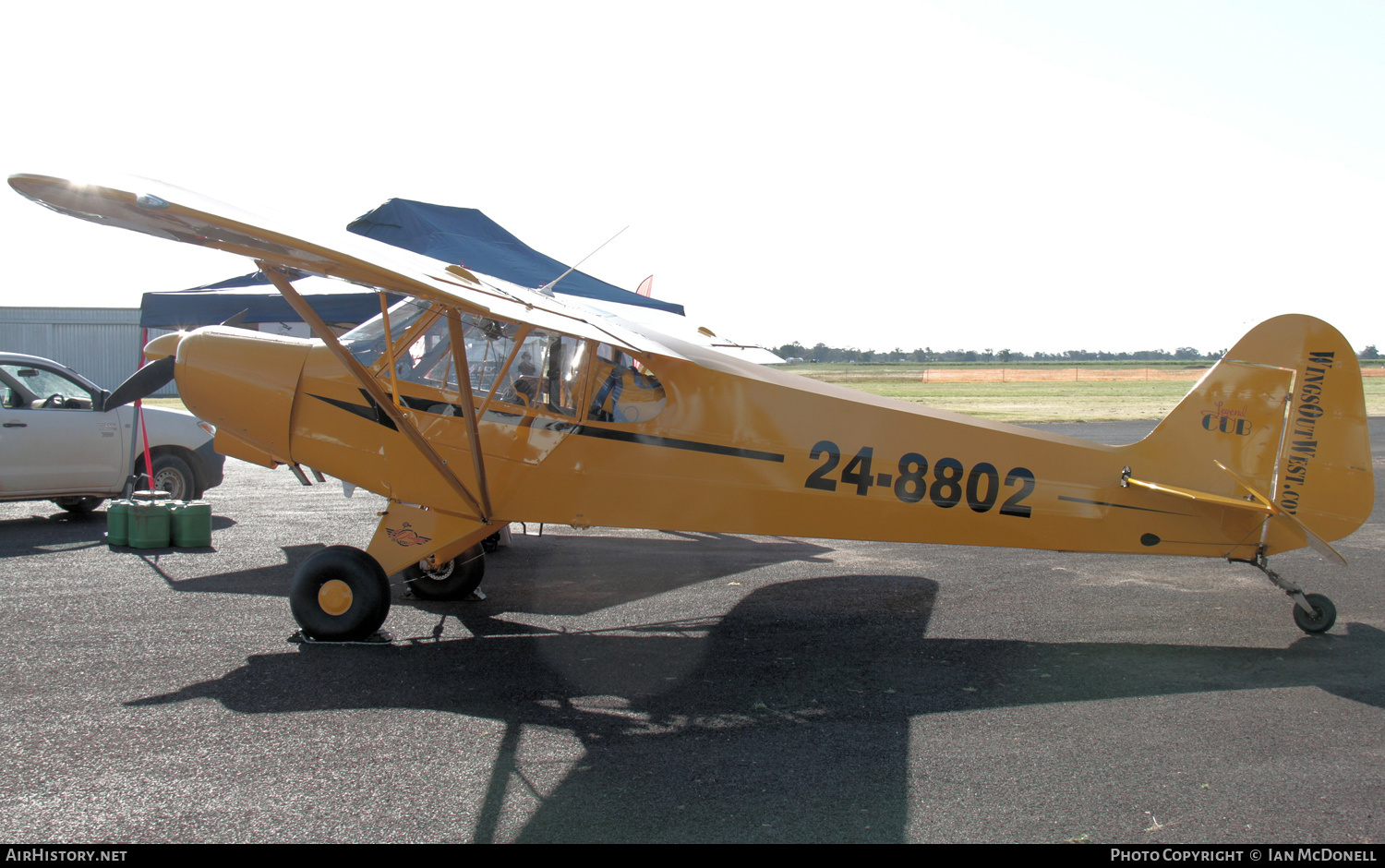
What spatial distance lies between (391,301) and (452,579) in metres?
5.57

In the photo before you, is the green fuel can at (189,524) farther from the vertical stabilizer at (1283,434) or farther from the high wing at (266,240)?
the vertical stabilizer at (1283,434)

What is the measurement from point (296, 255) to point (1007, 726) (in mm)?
4443

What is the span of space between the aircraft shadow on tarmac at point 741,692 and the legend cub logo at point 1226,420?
146 centimetres

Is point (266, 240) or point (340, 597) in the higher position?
point (266, 240)

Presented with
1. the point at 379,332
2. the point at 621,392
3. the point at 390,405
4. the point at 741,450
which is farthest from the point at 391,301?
the point at 741,450

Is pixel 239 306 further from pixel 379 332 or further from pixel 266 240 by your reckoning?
pixel 266 240

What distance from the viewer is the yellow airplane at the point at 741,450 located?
610 centimetres

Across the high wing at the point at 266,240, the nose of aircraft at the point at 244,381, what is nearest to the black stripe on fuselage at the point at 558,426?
the nose of aircraft at the point at 244,381

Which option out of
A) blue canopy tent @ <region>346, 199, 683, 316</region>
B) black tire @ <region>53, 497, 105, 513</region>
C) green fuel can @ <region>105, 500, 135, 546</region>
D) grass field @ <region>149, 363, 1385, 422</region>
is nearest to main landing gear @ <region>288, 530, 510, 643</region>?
green fuel can @ <region>105, 500, 135, 546</region>

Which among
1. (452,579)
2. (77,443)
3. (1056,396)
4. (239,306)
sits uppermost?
(239,306)

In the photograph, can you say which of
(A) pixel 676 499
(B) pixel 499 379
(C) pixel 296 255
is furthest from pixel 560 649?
(C) pixel 296 255

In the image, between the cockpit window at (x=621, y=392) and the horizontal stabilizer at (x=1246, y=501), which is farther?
the cockpit window at (x=621, y=392)

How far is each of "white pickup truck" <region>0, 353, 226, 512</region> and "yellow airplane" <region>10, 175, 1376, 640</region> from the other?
496cm

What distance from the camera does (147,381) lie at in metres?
7.44
